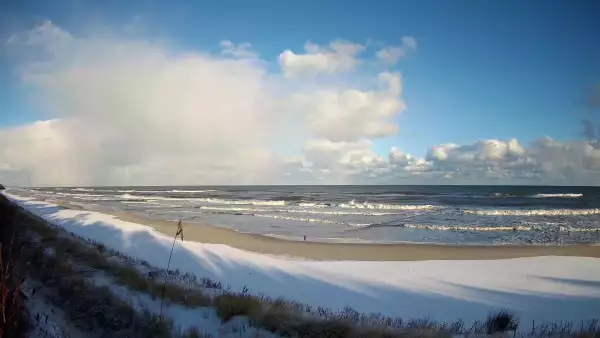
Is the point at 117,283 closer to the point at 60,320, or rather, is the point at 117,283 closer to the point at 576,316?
the point at 60,320

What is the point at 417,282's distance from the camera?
1001 centimetres

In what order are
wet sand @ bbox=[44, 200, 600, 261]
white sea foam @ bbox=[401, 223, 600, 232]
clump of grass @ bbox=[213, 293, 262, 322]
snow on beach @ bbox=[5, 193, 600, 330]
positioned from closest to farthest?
clump of grass @ bbox=[213, 293, 262, 322] < snow on beach @ bbox=[5, 193, 600, 330] < wet sand @ bbox=[44, 200, 600, 261] < white sea foam @ bbox=[401, 223, 600, 232]

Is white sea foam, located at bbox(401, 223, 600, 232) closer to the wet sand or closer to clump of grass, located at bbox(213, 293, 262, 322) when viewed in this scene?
the wet sand

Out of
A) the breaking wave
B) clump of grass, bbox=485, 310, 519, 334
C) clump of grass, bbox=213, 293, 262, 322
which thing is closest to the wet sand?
the breaking wave

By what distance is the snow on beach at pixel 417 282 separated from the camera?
7848 mm

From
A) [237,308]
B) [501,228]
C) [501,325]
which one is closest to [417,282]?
[501,325]

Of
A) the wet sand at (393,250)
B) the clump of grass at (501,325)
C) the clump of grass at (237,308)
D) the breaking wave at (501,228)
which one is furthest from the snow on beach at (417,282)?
the breaking wave at (501,228)

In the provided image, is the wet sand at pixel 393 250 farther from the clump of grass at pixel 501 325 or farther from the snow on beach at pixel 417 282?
the clump of grass at pixel 501 325

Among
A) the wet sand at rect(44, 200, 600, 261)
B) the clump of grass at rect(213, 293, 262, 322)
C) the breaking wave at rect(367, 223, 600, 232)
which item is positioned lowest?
the wet sand at rect(44, 200, 600, 261)

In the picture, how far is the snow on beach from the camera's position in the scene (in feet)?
25.7

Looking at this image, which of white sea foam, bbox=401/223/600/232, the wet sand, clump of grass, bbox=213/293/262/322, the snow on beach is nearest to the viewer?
clump of grass, bbox=213/293/262/322

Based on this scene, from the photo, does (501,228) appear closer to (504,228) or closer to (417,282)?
(504,228)

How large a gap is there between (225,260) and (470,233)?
13.9 meters

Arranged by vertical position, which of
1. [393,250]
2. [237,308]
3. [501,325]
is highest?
[237,308]
